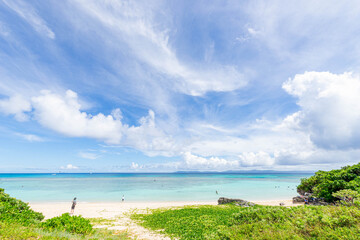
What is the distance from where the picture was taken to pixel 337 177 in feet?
65.2

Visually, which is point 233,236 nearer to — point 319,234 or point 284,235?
point 284,235

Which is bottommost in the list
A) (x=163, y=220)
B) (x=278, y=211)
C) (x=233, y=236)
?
(x=163, y=220)

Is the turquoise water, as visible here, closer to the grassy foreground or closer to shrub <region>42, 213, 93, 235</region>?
shrub <region>42, 213, 93, 235</region>

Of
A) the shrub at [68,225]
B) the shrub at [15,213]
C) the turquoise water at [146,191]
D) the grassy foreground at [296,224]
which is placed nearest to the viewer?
the grassy foreground at [296,224]

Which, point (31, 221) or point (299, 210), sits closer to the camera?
point (299, 210)

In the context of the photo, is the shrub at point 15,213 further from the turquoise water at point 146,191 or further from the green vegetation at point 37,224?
the turquoise water at point 146,191

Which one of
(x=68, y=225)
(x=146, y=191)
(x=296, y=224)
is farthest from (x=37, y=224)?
(x=146, y=191)

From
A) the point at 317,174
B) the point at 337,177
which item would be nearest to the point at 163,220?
the point at 337,177

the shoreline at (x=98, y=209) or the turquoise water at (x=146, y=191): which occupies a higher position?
the shoreline at (x=98, y=209)

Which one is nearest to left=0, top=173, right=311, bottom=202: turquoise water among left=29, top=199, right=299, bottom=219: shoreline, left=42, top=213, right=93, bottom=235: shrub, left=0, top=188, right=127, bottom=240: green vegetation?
left=29, top=199, right=299, bottom=219: shoreline

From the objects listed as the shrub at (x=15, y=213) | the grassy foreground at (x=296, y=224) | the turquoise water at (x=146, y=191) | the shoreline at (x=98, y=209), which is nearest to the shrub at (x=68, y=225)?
the shrub at (x=15, y=213)

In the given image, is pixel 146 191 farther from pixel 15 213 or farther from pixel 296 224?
pixel 296 224

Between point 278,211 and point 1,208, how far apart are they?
→ 14.5 m

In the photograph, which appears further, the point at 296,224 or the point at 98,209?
the point at 98,209
